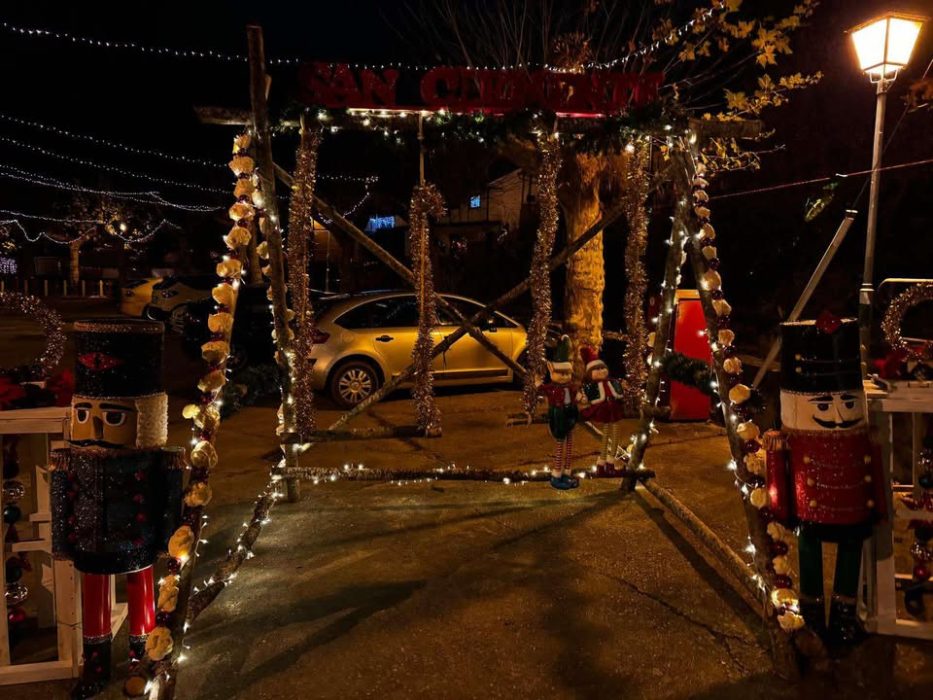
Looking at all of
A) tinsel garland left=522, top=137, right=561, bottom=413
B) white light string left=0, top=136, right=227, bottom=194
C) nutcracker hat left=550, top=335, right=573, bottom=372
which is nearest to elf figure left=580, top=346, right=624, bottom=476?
nutcracker hat left=550, top=335, right=573, bottom=372

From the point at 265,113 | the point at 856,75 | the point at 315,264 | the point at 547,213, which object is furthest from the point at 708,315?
the point at 315,264

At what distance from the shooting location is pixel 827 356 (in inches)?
141

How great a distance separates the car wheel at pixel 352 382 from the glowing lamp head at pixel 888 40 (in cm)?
697

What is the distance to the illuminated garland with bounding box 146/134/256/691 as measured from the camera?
3164 mm

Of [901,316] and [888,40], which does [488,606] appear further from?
[888,40]

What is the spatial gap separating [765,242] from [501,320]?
10.2 metres

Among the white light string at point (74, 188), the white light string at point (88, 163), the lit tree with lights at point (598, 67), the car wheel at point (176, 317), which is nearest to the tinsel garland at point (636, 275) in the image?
the lit tree with lights at point (598, 67)

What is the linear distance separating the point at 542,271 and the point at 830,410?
10.9ft

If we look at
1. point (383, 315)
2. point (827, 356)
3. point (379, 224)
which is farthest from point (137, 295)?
point (827, 356)

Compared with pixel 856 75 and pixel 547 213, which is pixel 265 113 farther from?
pixel 856 75

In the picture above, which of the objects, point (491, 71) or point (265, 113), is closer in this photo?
point (265, 113)

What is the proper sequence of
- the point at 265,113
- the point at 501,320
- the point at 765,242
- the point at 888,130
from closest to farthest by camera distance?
1. the point at 265,113
2. the point at 501,320
3. the point at 888,130
4. the point at 765,242

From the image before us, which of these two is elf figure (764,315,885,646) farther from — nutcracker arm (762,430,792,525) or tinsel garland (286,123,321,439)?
tinsel garland (286,123,321,439)

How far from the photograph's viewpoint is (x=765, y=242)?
18.2 metres
